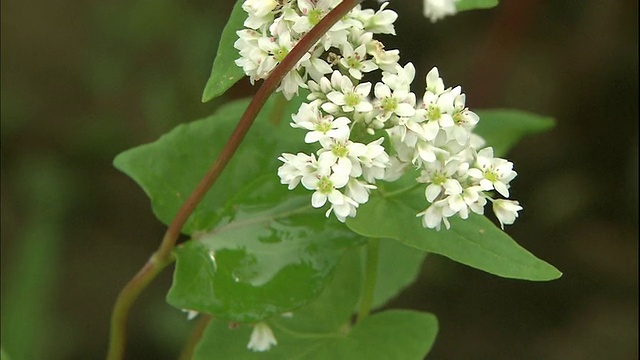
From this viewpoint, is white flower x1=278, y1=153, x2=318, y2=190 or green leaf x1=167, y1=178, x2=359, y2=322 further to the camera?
green leaf x1=167, y1=178, x2=359, y2=322

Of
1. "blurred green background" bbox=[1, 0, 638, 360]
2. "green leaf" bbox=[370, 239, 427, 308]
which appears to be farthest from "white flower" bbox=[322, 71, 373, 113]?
"blurred green background" bbox=[1, 0, 638, 360]

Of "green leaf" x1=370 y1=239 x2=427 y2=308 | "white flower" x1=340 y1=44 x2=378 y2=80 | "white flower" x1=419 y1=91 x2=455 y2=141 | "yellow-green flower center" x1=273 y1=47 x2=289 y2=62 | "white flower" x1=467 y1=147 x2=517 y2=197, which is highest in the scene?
"yellow-green flower center" x1=273 y1=47 x2=289 y2=62

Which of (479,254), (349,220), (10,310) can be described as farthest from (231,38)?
(10,310)

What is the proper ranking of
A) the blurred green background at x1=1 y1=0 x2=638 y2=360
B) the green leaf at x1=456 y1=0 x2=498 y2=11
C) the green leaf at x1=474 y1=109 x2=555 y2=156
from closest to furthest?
the green leaf at x1=456 y1=0 x2=498 y2=11, the green leaf at x1=474 y1=109 x2=555 y2=156, the blurred green background at x1=1 y1=0 x2=638 y2=360

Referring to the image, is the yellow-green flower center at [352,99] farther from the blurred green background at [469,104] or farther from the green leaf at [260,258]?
the blurred green background at [469,104]

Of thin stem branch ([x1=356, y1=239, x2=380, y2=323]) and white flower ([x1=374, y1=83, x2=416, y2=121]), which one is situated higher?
white flower ([x1=374, y1=83, x2=416, y2=121])

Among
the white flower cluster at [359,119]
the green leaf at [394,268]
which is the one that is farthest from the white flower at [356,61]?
the green leaf at [394,268]

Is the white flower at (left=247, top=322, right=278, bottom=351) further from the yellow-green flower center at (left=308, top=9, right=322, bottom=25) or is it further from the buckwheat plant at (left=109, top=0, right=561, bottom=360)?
the yellow-green flower center at (left=308, top=9, right=322, bottom=25)

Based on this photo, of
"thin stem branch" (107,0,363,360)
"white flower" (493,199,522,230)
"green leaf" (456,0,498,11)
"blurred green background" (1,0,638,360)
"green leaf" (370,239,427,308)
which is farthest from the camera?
"blurred green background" (1,0,638,360)
